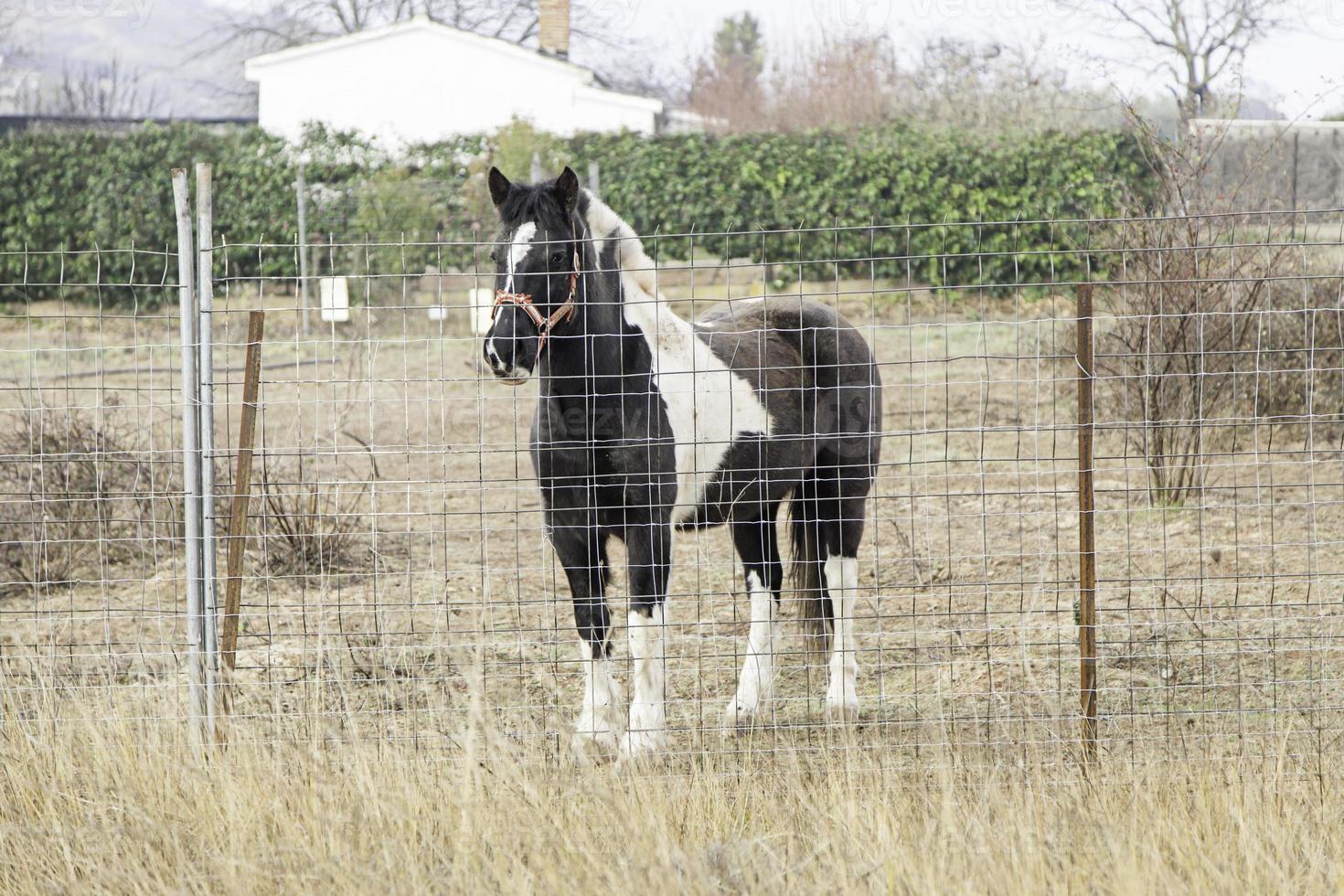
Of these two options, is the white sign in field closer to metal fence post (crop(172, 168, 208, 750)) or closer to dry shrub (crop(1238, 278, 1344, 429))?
metal fence post (crop(172, 168, 208, 750))

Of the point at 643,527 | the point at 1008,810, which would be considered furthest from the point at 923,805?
the point at 643,527

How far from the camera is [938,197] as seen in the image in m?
17.4

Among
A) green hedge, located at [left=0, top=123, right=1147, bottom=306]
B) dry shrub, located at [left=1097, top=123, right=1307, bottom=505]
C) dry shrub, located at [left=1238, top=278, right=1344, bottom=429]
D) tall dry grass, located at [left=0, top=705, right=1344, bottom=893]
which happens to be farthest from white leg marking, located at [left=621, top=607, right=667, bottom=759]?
green hedge, located at [left=0, top=123, right=1147, bottom=306]

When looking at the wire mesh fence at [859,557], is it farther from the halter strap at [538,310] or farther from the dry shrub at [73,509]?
the halter strap at [538,310]

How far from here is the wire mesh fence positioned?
13.2ft

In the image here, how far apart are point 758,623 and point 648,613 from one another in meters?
0.90

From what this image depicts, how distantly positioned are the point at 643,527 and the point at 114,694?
1.87 meters

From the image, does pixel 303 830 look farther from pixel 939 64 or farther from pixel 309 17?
pixel 309 17

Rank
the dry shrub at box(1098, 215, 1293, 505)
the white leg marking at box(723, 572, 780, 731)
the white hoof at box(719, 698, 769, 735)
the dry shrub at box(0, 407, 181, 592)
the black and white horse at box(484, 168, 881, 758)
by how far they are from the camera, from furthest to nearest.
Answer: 1. the dry shrub at box(1098, 215, 1293, 505)
2. the dry shrub at box(0, 407, 181, 592)
3. the white leg marking at box(723, 572, 780, 731)
4. the white hoof at box(719, 698, 769, 735)
5. the black and white horse at box(484, 168, 881, 758)

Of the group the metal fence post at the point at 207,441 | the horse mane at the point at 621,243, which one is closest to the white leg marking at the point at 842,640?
the horse mane at the point at 621,243

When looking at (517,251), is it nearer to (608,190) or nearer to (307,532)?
(307,532)

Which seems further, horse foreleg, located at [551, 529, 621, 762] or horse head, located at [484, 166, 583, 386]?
horse foreleg, located at [551, 529, 621, 762]

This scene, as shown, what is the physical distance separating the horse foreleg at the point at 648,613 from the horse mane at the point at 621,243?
3.04 feet

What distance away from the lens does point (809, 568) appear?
5.32m
